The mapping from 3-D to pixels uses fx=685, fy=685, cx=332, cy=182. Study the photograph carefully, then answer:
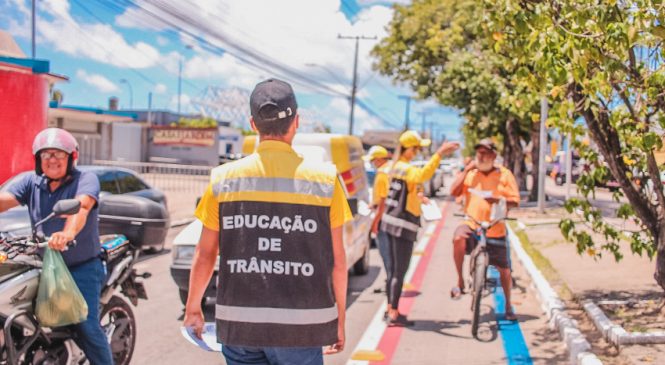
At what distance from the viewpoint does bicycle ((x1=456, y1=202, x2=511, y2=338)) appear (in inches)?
264

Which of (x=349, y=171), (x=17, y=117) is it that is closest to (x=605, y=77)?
(x=349, y=171)

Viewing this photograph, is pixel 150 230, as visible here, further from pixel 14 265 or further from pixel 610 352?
pixel 610 352

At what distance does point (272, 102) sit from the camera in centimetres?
276

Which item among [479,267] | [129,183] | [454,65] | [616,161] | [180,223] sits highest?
[454,65]

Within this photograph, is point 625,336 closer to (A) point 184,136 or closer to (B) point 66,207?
(B) point 66,207

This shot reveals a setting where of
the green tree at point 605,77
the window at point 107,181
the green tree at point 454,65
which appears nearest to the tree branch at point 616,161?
the green tree at point 605,77

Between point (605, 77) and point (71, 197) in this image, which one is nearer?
point (71, 197)

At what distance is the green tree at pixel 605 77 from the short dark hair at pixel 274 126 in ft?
10.3

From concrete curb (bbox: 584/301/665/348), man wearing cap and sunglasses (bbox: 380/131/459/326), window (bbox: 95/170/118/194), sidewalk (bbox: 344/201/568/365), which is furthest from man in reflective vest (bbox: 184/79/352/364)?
window (bbox: 95/170/118/194)

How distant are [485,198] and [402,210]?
2.83ft

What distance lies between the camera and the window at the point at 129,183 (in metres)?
12.4

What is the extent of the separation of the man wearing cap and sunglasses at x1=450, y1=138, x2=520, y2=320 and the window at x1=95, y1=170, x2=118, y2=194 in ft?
22.2

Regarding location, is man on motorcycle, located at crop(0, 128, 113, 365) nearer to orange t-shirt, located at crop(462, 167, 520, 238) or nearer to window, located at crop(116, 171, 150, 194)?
orange t-shirt, located at crop(462, 167, 520, 238)

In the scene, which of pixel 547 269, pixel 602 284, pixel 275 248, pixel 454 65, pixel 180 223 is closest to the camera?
pixel 275 248
